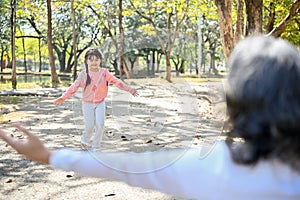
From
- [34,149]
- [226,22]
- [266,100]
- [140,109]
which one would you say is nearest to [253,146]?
[266,100]

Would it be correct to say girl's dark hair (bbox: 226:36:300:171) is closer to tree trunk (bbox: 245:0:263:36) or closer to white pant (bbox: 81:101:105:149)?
white pant (bbox: 81:101:105:149)

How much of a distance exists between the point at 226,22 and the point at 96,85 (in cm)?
454

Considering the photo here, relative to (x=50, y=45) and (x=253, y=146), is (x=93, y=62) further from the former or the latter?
(x=50, y=45)

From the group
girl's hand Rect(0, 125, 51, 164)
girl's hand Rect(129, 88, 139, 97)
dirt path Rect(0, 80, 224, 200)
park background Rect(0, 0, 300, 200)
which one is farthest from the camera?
girl's hand Rect(129, 88, 139, 97)

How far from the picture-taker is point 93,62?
155 inches

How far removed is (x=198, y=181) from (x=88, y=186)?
10.3 feet

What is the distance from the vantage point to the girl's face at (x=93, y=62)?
3.92 metres

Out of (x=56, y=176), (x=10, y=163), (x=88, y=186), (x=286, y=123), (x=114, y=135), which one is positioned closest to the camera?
(x=286, y=123)

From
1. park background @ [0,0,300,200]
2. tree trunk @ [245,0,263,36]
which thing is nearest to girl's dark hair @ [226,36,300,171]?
park background @ [0,0,300,200]

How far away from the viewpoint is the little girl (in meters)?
3.93

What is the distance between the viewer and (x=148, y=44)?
2.65 metres

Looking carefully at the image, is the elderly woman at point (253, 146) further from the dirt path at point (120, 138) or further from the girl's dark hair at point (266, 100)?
the dirt path at point (120, 138)

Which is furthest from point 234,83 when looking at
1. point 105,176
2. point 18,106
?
point 18,106

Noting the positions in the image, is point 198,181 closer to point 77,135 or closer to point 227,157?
point 227,157
